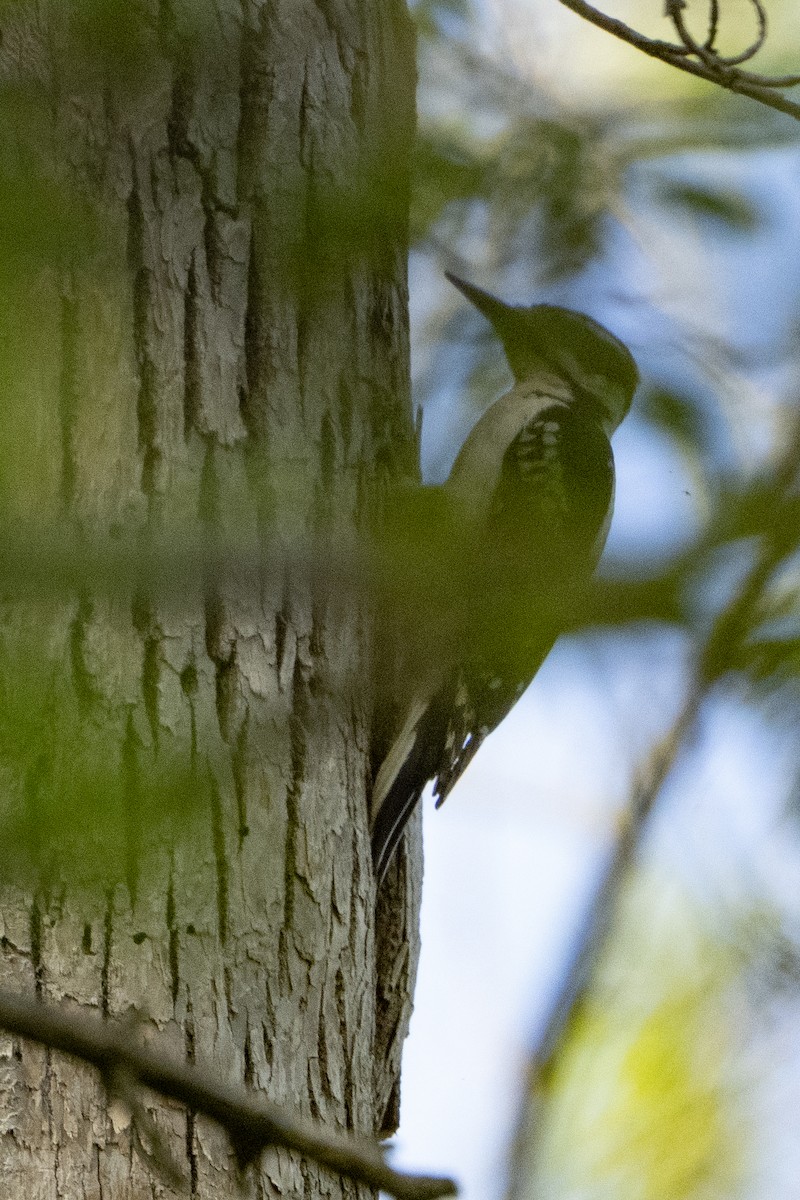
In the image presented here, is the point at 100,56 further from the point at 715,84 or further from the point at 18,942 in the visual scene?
the point at 715,84

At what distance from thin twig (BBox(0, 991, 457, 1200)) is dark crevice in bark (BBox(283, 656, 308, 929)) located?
1.22 metres

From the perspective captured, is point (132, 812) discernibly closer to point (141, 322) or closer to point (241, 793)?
point (241, 793)

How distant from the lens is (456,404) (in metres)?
1.62

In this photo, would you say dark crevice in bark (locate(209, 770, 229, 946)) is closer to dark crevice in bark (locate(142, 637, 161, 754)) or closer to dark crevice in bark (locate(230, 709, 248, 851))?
dark crevice in bark (locate(230, 709, 248, 851))

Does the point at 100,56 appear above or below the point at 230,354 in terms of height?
below

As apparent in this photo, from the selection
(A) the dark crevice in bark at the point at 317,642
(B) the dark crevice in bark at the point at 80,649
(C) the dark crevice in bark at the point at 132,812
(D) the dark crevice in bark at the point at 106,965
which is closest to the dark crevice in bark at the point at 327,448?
(A) the dark crevice in bark at the point at 317,642

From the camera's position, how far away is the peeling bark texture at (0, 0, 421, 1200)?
1.90 m

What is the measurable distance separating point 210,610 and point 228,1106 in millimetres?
1246

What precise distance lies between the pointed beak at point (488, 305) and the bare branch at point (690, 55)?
539mm

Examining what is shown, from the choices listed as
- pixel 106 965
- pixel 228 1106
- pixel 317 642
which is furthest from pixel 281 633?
pixel 228 1106

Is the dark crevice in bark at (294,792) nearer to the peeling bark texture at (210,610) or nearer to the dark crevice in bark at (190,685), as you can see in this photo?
the peeling bark texture at (210,610)

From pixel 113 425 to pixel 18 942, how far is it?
82 centimetres

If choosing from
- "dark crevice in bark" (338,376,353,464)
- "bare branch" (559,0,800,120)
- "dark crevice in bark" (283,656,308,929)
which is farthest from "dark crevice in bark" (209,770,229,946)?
"bare branch" (559,0,800,120)

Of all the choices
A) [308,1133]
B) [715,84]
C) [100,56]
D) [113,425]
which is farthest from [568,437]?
[308,1133]
